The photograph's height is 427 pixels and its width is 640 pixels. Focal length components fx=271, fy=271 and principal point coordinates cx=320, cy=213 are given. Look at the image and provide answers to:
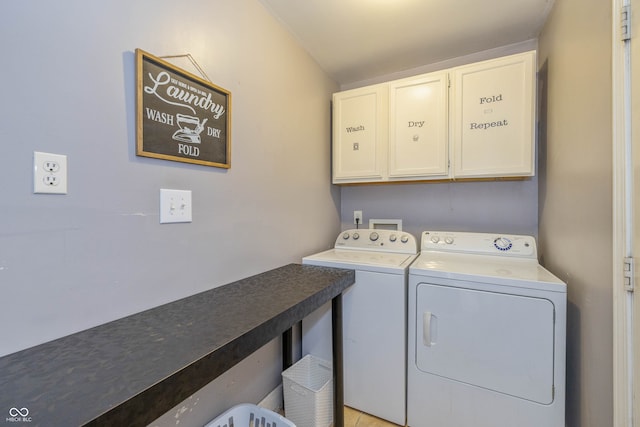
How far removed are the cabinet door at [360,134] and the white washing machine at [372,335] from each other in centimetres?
77

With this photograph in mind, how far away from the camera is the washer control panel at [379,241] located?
2.07 meters

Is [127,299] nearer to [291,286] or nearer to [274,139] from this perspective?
[291,286]

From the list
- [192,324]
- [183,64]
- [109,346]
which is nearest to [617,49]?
[183,64]

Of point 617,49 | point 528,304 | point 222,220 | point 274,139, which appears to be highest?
point 617,49

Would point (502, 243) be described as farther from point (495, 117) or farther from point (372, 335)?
point (372, 335)

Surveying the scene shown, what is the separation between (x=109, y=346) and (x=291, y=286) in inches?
28.5

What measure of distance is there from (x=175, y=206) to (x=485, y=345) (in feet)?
5.30

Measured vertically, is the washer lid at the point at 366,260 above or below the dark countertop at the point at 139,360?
above

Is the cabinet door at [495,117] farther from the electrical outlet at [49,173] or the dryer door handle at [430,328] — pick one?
the electrical outlet at [49,173]

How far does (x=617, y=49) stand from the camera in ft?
3.07

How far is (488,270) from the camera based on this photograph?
1500mm

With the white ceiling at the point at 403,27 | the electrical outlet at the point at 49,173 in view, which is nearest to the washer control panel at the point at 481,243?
the white ceiling at the point at 403,27

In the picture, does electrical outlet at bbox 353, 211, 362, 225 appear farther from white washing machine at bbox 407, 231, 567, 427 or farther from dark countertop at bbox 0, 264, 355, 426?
dark countertop at bbox 0, 264, 355, 426

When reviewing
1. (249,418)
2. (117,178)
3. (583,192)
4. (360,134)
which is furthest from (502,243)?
(117,178)
